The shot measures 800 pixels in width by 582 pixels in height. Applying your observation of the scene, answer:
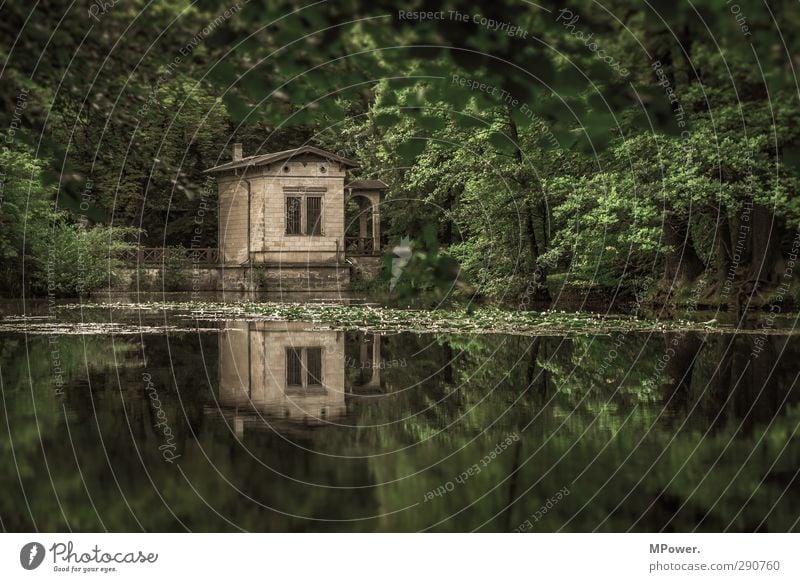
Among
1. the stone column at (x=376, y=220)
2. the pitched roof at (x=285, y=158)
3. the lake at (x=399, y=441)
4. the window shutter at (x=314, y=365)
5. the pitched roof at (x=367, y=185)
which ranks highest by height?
the pitched roof at (x=285, y=158)

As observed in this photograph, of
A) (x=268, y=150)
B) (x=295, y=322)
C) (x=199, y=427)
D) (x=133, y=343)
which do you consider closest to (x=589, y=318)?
(x=295, y=322)

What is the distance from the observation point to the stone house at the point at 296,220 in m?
57.1

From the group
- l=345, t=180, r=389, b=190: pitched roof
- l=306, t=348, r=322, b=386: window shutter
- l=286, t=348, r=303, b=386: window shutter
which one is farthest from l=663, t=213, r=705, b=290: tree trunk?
l=345, t=180, r=389, b=190: pitched roof

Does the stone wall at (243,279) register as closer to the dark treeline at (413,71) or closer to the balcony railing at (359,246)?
the balcony railing at (359,246)

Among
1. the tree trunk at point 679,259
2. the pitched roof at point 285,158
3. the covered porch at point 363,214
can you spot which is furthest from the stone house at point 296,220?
the tree trunk at point 679,259

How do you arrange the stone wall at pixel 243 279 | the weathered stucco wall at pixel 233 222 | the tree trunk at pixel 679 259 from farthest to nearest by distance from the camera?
the weathered stucco wall at pixel 233 222 < the stone wall at pixel 243 279 < the tree trunk at pixel 679 259

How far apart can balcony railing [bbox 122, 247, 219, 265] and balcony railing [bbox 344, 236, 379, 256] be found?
6.52 m

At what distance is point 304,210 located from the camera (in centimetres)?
A: 5809

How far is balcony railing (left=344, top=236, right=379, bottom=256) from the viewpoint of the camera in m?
60.0

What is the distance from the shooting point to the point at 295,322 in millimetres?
30266

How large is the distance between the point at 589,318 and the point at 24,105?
1933 centimetres

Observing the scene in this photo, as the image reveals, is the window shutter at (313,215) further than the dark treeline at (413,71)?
Yes

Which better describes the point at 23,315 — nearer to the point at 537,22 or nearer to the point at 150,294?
the point at 150,294

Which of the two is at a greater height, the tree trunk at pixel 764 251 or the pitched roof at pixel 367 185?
the pitched roof at pixel 367 185
